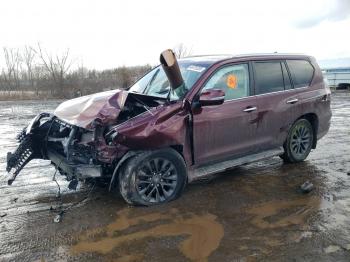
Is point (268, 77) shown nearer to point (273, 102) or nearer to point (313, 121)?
point (273, 102)

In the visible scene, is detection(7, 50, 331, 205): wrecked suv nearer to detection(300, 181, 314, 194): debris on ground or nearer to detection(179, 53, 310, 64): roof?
detection(179, 53, 310, 64): roof

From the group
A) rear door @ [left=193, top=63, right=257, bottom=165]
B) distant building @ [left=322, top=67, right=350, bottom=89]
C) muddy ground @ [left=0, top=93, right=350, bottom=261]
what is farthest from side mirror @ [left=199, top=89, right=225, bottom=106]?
distant building @ [left=322, top=67, right=350, bottom=89]

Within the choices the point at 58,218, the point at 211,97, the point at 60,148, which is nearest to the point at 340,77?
the point at 211,97

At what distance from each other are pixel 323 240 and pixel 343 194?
1568 mm

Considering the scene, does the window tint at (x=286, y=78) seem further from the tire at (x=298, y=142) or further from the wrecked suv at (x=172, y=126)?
the tire at (x=298, y=142)

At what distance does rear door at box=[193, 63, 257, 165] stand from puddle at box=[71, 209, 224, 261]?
979mm

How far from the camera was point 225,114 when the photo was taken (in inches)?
203

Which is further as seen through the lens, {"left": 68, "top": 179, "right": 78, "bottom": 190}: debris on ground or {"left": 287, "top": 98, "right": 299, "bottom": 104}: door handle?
{"left": 287, "top": 98, "right": 299, "bottom": 104}: door handle

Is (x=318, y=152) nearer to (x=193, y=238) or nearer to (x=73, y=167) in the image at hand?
(x=193, y=238)

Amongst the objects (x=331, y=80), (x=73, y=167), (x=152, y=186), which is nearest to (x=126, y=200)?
(x=152, y=186)

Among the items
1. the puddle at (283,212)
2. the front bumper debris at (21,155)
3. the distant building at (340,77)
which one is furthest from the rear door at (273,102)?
the distant building at (340,77)

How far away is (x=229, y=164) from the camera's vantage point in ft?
17.7

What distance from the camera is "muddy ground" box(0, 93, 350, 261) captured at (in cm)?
362

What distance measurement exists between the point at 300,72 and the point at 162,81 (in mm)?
2534
